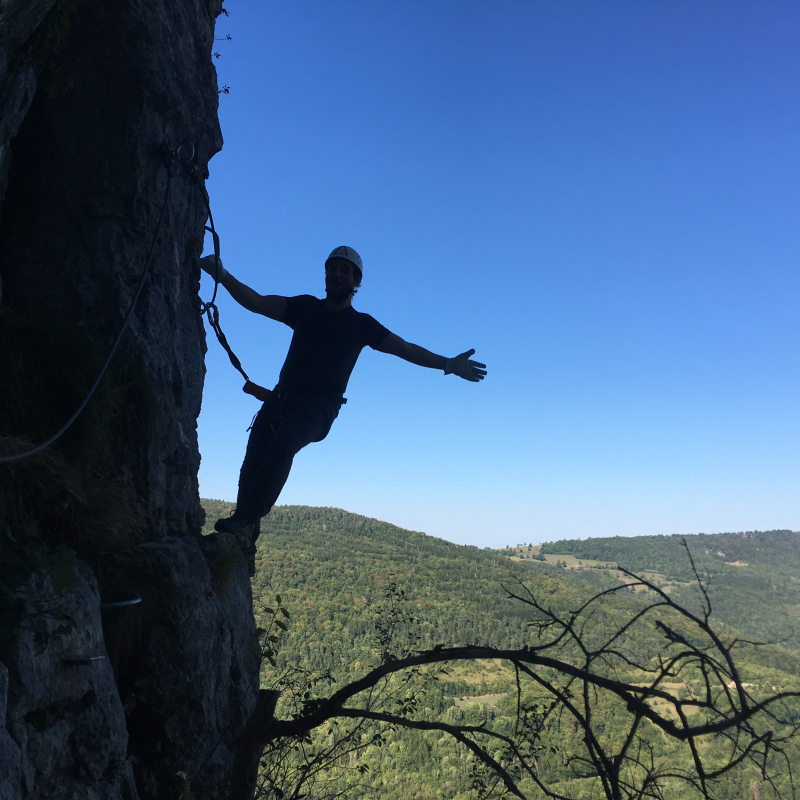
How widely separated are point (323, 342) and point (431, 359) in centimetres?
110

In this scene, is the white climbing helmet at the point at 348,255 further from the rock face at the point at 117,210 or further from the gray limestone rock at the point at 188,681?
the gray limestone rock at the point at 188,681

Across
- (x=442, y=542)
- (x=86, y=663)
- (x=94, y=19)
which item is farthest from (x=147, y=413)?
(x=442, y=542)

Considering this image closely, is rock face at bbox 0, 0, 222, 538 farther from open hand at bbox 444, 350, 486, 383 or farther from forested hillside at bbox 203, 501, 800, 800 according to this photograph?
open hand at bbox 444, 350, 486, 383

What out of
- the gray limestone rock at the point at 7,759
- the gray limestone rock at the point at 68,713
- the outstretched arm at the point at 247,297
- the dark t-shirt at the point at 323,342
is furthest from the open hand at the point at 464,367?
the gray limestone rock at the point at 7,759

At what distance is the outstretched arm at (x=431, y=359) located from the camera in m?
5.88

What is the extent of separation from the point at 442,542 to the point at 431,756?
421ft

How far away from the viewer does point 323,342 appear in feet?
18.4

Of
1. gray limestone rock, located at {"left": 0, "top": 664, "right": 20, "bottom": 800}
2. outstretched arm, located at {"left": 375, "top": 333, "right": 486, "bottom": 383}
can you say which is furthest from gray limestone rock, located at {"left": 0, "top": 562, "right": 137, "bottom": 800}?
outstretched arm, located at {"left": 375, "top": 333, "right": 486, "bottom": 383}

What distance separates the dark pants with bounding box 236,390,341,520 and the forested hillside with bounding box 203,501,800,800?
92cm

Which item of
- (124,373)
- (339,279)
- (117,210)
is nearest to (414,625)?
(339,279)

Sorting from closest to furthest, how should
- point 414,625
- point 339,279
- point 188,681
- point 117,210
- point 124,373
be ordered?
point 188,681 → point 124,373 → point 117,210 → point 339,279 → point 414,625

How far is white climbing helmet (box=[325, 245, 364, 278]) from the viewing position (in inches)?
230

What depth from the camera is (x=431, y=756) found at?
27.7 meters

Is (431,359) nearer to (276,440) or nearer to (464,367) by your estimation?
(464,367)
